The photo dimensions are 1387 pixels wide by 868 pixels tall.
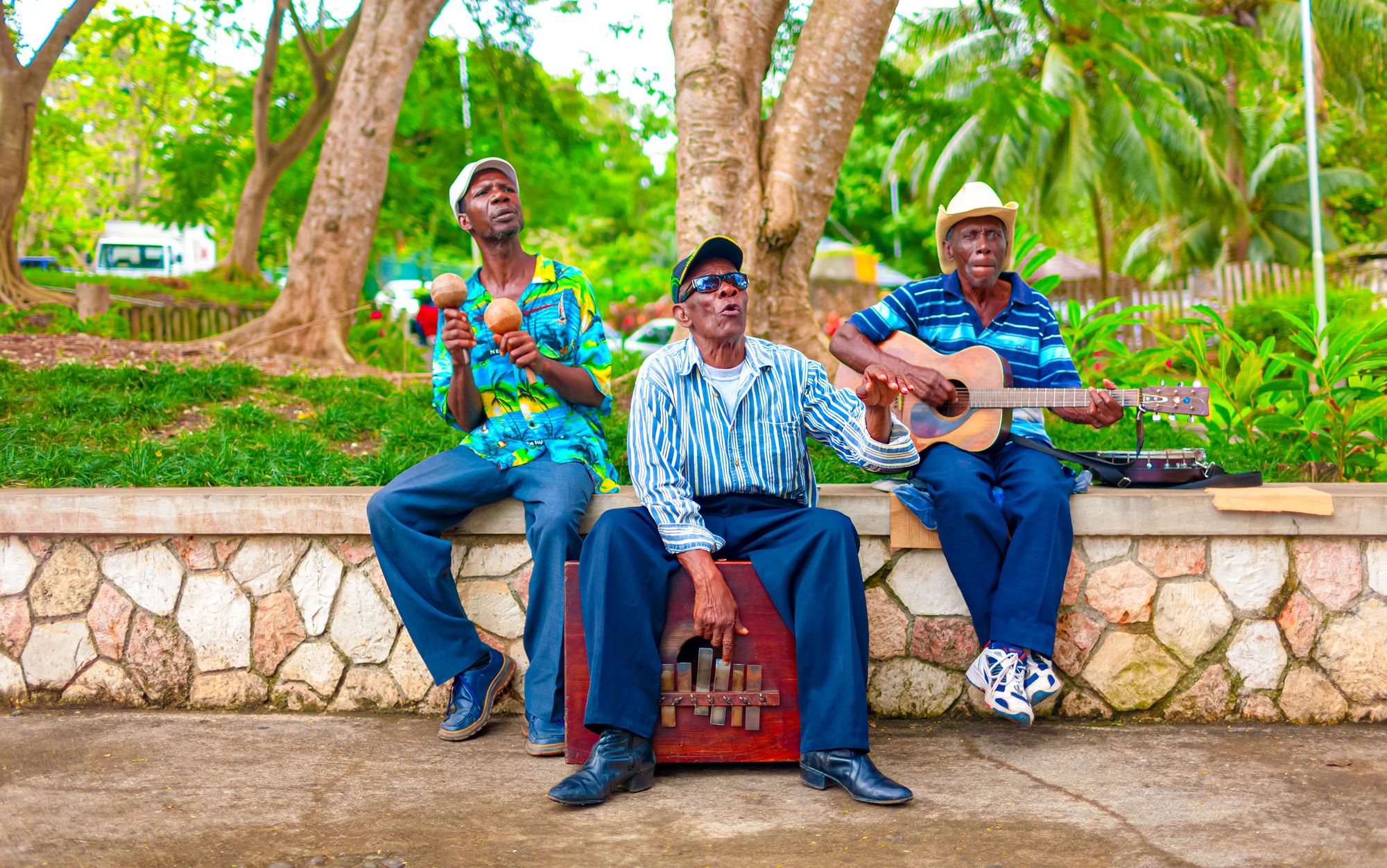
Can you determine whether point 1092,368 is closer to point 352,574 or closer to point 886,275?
point 352,574

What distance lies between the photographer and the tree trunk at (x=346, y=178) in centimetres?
902

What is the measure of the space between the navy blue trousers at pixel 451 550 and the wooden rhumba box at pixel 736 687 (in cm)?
27

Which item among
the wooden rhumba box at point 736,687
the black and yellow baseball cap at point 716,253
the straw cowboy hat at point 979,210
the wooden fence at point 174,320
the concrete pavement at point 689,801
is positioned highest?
the wooden fence at point 174,320

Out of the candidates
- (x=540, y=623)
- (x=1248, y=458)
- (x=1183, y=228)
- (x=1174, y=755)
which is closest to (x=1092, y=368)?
(x=1248, y=458)

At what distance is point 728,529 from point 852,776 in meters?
0.85

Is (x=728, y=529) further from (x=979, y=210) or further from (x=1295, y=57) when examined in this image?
(x=1295, y=57)

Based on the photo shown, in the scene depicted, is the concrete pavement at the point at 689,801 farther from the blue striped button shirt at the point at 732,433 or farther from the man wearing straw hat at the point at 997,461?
the blue striped button shirt at the point at 732,433

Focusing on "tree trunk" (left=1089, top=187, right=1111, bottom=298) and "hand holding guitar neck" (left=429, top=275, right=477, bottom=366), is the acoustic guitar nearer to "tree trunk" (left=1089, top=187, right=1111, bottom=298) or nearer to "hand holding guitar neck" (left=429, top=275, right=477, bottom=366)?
"hand holding guitar neck" (left=429, top=275, right=477, bottom=366)

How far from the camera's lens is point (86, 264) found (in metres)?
38.3

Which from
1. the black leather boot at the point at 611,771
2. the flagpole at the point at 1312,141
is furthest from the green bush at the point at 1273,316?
the black leather boot at the point at 611,771

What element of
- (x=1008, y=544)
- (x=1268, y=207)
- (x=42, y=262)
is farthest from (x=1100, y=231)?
(x=42, y=262)

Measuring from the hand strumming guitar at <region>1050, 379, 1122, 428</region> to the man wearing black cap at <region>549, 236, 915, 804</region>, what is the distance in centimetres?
65

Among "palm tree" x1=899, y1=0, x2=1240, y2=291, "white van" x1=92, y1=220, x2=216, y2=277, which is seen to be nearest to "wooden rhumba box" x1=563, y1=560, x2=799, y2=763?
"palm tree" x1=899, y1=0, x2=1240, y2=291

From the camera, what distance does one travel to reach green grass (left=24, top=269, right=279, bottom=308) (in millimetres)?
13266
